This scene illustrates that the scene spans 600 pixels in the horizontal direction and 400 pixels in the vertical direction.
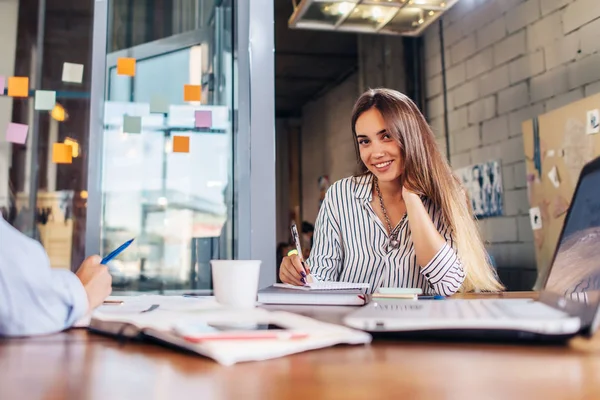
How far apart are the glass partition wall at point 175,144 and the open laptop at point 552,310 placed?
1.42m

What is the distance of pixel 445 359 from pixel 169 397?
28cm

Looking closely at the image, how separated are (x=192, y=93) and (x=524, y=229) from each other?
2.19 metres

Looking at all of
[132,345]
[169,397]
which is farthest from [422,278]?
[169,397]

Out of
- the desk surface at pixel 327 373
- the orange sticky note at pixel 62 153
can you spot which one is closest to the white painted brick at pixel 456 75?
the orange sticky note at pixel 62 153

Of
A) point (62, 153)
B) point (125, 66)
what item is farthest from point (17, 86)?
point (125, 66)

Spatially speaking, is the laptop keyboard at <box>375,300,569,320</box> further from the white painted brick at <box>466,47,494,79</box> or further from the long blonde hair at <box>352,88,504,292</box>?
the white painted brick at <box>466,47,494,79</box>

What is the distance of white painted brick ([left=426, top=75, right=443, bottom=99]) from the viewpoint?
4414mm

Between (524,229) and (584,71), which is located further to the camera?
(524,229)

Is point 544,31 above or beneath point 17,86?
above

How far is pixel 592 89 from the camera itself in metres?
2.83

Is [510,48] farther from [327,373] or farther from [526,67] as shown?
[327,373]

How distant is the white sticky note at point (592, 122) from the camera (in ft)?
8.93

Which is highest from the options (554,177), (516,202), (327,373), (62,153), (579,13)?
(579,13)

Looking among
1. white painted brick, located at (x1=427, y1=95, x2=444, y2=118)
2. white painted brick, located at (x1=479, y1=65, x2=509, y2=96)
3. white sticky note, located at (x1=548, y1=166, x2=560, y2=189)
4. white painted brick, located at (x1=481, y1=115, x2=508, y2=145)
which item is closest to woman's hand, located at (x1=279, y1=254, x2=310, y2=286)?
white sticky note, located at (x1=548, y1=166, x2=560, y2=189)
